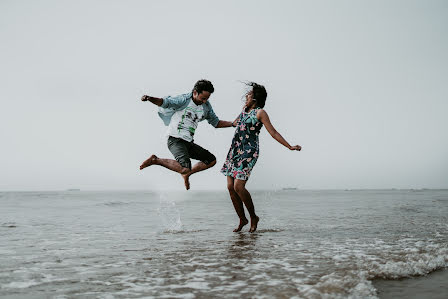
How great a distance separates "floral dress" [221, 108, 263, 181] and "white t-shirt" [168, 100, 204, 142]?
806 millimetres

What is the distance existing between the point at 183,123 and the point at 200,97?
545 mm

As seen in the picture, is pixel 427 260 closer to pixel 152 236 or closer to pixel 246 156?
pixel 246 156

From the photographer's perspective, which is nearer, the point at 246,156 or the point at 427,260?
the point at 427,260

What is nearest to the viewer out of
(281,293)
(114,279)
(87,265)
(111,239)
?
(281,293)

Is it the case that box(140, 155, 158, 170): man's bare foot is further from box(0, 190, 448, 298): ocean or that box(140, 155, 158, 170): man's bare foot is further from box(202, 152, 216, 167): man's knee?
box(0, 190, 448, 298): ocean

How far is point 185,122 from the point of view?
21.3ft

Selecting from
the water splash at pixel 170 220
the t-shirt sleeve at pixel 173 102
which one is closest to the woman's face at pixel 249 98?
the t-shirt sleeve at pixel 173 102

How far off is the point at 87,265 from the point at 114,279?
79cm

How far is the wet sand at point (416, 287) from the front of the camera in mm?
3006

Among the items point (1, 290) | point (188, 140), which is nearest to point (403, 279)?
point (1, 290)

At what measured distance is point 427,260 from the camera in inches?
163

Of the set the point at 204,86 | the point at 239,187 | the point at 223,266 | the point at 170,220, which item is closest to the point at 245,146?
the point at 239,187

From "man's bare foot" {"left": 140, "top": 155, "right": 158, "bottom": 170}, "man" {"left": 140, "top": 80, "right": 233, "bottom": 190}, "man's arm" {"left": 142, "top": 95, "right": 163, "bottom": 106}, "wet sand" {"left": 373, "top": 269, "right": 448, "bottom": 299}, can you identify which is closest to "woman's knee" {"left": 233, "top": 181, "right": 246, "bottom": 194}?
"man" {"left": 140, "top": 80, "right": 233, "bottom": 190}

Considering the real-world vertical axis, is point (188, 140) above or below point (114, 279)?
above
